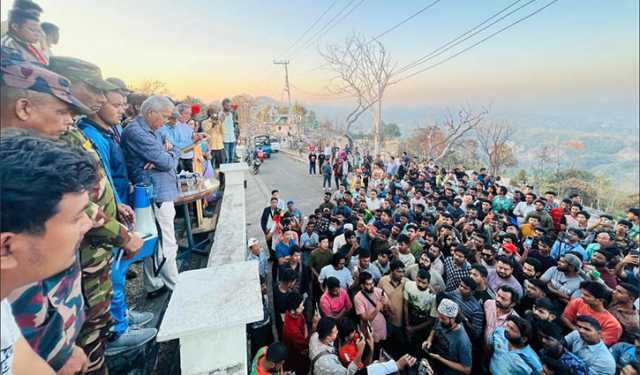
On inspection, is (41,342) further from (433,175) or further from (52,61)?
(433,175)

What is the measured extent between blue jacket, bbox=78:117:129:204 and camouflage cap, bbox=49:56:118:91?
43cm

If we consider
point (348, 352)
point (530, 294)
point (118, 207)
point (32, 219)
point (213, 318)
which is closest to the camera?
point (32, 219)

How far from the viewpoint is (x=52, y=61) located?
1.80m

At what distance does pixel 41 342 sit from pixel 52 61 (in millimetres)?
1620

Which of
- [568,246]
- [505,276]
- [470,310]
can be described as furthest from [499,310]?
[568,246]

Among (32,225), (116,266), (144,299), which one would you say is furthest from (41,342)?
(144,299)

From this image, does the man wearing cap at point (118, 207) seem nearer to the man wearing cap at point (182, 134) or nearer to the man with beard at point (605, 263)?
the man wearing cap at point (182, 134)

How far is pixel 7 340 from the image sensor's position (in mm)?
849

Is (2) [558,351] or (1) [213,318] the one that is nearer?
(1) [213,318]

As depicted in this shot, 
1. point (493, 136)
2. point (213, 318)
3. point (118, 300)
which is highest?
point (493, 136)

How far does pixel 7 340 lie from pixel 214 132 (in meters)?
7.14

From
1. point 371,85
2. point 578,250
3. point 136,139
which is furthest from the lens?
point 371,85

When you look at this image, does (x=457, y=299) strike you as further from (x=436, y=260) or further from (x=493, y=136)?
(x=493, y=136)

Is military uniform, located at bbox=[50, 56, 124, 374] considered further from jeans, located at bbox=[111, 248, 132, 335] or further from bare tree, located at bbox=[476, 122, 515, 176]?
bare tree, located at bbox=[476, 122, 515, 176]
